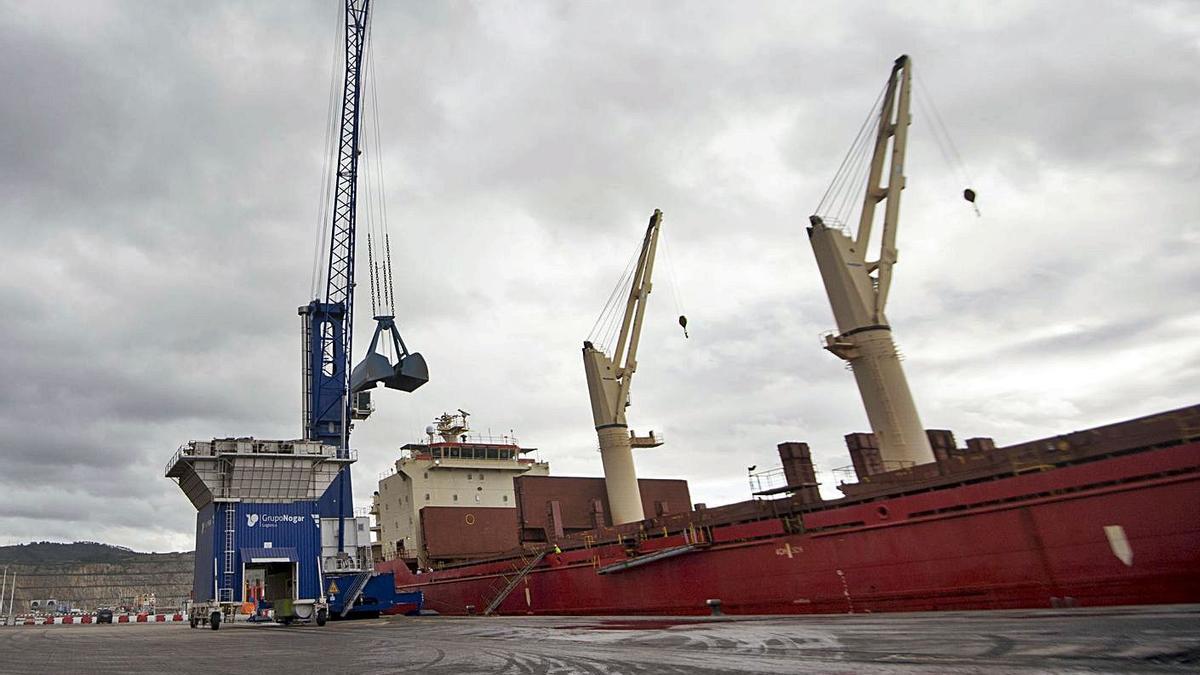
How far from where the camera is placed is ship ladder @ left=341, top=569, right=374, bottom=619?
3756cm

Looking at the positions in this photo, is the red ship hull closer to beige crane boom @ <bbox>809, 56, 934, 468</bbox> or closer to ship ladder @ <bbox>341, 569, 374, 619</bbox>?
beige crane boom @ <bbox>809, 56, 934, 468</bbox>

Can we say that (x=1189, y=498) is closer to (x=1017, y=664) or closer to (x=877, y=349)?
(x=1017, y=664)

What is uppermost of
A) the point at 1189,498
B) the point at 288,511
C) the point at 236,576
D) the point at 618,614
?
the point at 288,511

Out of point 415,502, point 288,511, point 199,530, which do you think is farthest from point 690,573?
point 199,530

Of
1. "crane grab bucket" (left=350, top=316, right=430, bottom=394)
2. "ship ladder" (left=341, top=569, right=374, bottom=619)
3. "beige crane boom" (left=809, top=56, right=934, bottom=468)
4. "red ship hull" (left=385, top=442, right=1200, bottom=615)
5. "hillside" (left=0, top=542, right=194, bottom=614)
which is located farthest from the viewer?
"hillside" (left=0, top=542, right=194, bottom=614)

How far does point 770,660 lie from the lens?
9203 millimetres

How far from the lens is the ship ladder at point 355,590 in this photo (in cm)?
3756

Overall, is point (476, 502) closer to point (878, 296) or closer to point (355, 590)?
point (355, 590)

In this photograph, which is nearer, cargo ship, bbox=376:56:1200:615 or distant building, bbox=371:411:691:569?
cargo ship, bbox=376:56:1200:615

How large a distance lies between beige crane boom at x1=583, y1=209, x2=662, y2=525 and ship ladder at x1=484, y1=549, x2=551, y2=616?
15.3 feet

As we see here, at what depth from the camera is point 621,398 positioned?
3856 cm

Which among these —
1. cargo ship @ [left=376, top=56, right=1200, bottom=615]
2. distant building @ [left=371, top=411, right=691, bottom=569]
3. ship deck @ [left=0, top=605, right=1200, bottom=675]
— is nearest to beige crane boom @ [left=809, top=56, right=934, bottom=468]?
cargo ship @ [left=376, top=56, right=1200, bottom=615]

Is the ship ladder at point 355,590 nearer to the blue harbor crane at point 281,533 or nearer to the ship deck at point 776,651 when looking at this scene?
the blue harbor crane at point 281,533

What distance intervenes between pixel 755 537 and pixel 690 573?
345cm
